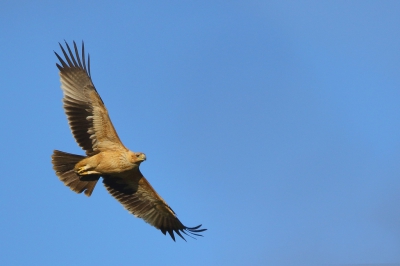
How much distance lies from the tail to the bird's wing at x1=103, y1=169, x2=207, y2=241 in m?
0.47

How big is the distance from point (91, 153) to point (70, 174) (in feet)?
2.28

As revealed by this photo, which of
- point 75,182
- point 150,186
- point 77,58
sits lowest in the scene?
point 75,182

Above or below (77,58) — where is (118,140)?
below

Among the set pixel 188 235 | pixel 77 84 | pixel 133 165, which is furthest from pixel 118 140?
pixel 188 235

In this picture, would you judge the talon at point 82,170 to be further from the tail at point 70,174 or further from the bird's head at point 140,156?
the bird's head at point 140,156

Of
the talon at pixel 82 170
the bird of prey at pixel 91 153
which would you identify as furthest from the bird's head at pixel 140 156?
the talon at pixel 82 170

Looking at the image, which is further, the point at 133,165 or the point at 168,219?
the point at 168,219

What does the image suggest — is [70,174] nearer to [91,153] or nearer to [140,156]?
[91,153]

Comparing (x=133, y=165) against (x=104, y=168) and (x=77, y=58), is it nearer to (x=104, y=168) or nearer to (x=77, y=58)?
(x=104, y=168)

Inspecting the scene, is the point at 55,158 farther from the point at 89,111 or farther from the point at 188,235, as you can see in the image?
the point at 188,235

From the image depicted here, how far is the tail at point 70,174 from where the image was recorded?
1446cm

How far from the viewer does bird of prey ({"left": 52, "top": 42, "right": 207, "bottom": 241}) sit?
46.8 feet

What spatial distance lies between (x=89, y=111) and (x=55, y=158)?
1278mm

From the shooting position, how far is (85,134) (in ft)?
47.6
